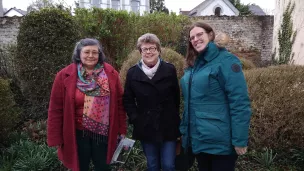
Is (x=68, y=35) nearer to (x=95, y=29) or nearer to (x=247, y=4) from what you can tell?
(x=95, y=29)

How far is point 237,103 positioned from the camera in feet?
6.91

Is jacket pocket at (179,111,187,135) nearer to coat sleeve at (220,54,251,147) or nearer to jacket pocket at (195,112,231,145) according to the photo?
jacket pocket at (195,112,231,145)

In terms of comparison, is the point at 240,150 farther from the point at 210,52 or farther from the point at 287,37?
the point at 287,37

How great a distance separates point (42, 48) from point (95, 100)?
349 cm

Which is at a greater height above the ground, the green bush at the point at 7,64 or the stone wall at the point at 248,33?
the stone wall at the point at 248,33

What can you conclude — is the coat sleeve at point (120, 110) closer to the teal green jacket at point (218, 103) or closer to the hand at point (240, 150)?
the teal green jacket at point (218, 103)

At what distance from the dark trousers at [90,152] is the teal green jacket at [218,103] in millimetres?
1060

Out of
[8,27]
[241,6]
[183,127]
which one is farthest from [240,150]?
[241,6]

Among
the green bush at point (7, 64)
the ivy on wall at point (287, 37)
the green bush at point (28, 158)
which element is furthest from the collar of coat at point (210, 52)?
the ivy on wall at point (287, 37)

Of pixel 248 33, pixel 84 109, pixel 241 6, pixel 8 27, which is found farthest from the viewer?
pixel 241 6

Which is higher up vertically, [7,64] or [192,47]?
[192,47]

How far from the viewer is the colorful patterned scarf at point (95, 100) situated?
2676mm

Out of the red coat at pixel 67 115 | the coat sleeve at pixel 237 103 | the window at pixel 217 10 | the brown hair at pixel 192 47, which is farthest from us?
the window at pixel 217 10

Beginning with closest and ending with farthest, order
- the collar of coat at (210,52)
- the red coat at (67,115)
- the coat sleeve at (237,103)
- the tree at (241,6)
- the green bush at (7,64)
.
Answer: the coat sleeve at (237,103) < the collar of coat at (210,52) < the red coat at (67,115) < the green bush at (7,64) < the tree at (241,6)
